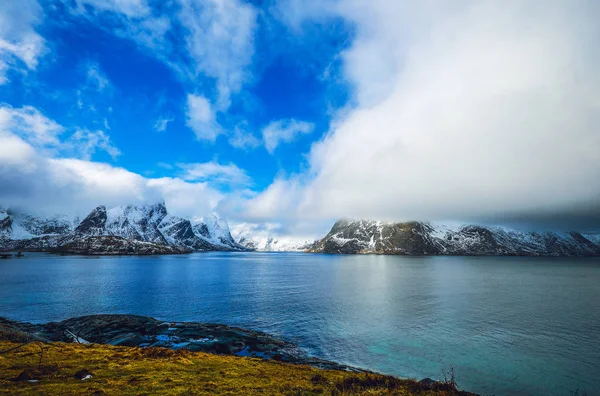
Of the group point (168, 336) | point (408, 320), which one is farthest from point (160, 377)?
point (408, 320)

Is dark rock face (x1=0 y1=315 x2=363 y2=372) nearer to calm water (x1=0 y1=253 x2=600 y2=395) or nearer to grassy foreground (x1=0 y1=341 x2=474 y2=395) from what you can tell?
calm water (x1=0 y1=253 x2=600 y2=395)

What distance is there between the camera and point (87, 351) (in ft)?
100

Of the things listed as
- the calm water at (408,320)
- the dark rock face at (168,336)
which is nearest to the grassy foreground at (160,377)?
the dark rock face at (168,336)

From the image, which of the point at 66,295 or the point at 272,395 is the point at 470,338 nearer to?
the point at 272,395

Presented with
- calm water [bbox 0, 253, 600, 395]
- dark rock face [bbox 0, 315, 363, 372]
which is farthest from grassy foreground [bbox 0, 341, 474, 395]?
calm water [bbox 0, 253, 600, 395]

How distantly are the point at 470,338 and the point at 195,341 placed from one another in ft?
151

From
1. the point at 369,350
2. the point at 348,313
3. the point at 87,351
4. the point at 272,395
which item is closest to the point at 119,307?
the point at 87,351

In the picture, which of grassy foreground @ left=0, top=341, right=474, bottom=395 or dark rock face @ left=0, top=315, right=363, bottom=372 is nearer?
grassy foreground @ left=0, top=341, right=474, bottom=395

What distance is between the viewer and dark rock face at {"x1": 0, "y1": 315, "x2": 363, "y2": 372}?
41344 millimetres

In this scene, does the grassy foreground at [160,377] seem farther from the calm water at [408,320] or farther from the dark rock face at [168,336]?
the calm water at [408,320]

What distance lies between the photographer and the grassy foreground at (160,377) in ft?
67.1

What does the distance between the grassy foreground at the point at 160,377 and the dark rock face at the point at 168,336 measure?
11.1 meters

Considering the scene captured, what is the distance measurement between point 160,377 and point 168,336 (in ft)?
95.0

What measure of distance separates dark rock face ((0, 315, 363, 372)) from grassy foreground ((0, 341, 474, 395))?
11149 mm
